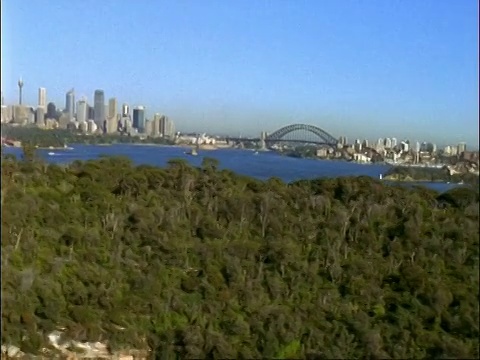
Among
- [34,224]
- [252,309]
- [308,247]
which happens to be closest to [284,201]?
[308,247]

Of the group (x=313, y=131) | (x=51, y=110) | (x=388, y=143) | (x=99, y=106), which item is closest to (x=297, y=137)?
(x=313, y=131)

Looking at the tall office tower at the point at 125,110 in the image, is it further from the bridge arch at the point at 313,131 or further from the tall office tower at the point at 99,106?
the bridge arch at the point at 313,131

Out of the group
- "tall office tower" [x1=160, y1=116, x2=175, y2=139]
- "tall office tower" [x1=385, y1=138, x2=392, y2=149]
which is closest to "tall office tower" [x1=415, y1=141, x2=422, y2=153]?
"tall office tower" [x1=385, y1=138, x2=392, y2=149]

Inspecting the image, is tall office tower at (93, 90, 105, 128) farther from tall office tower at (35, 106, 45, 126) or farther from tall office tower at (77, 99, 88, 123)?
tall office tower at (35, 106, 45, 126)

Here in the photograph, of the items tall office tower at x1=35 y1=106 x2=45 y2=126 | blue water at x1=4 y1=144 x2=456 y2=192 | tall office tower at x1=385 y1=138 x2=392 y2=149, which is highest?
tall office tower at x1=35 y1=106 x2=45 y2=126

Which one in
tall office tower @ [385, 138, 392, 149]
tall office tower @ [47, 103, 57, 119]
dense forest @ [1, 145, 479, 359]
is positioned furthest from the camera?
tall office tower @ [47, 103, 57, 119]

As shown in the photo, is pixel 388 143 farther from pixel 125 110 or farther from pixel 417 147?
pixel 125 110

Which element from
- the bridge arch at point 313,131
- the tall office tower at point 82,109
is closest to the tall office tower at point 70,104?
the tall office tower at point 82,109
